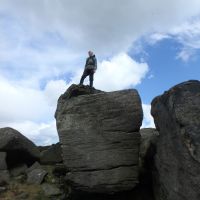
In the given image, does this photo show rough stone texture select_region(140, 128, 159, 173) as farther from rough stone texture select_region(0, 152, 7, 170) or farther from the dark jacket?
rough stone texture select_region(0, 152, 7, 170)

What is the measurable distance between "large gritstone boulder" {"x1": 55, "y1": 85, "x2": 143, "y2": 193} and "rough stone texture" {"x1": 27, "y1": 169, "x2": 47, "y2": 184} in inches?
112

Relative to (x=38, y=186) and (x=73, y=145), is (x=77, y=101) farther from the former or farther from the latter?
(x=38, y=186)

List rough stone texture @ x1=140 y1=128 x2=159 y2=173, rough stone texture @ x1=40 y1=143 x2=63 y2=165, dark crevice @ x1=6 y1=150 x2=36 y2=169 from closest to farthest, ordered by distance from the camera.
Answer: rough stone texture @ x1=140 y1=128 x2=159 y2=173
dark crevice @ x1=6 y1=150 x2=36 y2=169
rough stone texture @ x1=40 y1=143 x2=63 y2=165

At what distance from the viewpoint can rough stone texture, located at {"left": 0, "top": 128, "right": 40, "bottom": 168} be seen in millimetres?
27578

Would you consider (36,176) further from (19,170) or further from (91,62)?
(91,62)

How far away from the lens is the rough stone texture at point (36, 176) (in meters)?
26.2

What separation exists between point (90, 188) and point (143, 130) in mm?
6703

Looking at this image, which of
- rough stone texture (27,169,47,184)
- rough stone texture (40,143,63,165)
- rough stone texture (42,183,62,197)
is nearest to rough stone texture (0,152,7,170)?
rough stone texture (27,169,47,184)

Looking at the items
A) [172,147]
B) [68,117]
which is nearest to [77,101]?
[68,117]

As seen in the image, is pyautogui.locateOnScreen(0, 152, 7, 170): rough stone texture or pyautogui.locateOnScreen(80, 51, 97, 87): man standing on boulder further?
pyautogui.locateOnScreen(80, 51, 97, 87): man standing on boulder

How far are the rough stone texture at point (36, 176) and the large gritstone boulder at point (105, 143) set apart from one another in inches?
112

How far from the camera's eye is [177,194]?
20.4 meters

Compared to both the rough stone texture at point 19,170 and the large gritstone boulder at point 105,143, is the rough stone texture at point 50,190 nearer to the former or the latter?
the large gritstone boulder at point 105,143

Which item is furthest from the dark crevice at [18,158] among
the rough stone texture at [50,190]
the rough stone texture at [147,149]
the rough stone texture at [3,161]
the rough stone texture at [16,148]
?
the rough stone texture at [147,149]
